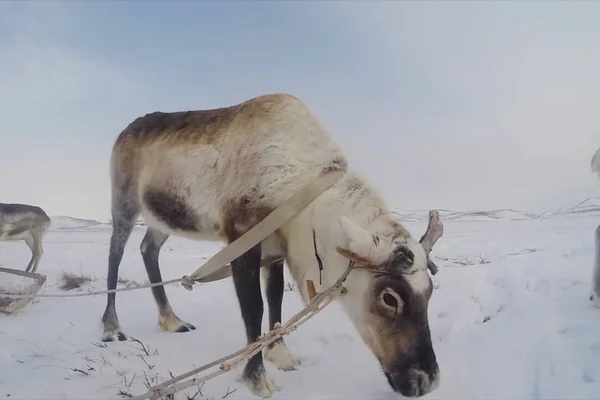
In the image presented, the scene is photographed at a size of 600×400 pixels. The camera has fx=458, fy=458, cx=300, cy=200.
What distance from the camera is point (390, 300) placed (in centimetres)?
167

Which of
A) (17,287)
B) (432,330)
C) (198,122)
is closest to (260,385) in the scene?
(432,330)

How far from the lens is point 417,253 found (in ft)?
5.63

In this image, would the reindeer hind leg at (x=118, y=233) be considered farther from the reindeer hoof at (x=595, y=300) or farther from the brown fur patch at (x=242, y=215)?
the reindeer hoof at (x=595, y=300)

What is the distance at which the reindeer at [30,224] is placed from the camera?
340cm

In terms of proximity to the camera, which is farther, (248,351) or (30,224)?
(30,224)

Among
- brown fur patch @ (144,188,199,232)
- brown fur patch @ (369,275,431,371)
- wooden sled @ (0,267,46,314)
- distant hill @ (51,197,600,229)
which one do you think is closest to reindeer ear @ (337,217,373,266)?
brown fur patch @ (369,275,431,371)

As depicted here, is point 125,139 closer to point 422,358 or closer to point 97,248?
point 97,248

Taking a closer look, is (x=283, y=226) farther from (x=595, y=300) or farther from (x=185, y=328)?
(x=595, y=300)

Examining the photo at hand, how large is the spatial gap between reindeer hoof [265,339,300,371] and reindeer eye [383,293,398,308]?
729 millimetres

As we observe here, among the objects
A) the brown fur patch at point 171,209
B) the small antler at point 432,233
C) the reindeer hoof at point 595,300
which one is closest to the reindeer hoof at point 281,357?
the brown fur patch at point 171,209

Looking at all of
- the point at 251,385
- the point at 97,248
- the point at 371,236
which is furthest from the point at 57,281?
the point at 371,236

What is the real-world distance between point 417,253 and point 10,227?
12.0ft

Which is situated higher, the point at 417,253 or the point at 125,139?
the point at 125,139

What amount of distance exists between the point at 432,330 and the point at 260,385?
85 cm
